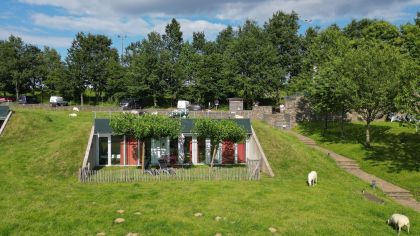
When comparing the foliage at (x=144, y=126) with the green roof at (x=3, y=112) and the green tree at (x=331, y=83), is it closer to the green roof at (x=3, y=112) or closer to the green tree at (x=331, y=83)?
the green roof at (x=3, y=112)

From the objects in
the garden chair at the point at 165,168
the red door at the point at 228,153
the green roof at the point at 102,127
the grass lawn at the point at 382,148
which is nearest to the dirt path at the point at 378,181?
the grass lawn at the point at 382,148

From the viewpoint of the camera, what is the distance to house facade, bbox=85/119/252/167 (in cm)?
3350

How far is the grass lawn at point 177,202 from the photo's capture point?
58.9ft

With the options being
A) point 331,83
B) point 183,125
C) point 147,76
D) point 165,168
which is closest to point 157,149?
point 183,125

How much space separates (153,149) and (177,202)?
41.7 ft

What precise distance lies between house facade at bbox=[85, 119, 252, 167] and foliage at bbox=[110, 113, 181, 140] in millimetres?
3000

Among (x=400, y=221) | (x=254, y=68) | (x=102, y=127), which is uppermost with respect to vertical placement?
(x=254, y=68)

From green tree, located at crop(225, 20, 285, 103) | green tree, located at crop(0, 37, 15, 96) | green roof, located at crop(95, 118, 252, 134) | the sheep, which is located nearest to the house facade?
green roof, located at crop(95, 118, 252, 134)

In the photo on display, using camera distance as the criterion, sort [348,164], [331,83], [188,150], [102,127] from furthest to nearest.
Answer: [331,83] < [348,164] < [188,150] < [102,127]

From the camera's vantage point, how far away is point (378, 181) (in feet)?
102

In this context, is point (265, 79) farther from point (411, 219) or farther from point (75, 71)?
point (411, 219)

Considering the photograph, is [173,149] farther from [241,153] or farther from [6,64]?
[6,64]

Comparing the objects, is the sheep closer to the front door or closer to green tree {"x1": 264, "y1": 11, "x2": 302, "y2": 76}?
the front door

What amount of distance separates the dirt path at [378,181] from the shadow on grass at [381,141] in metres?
1.91
